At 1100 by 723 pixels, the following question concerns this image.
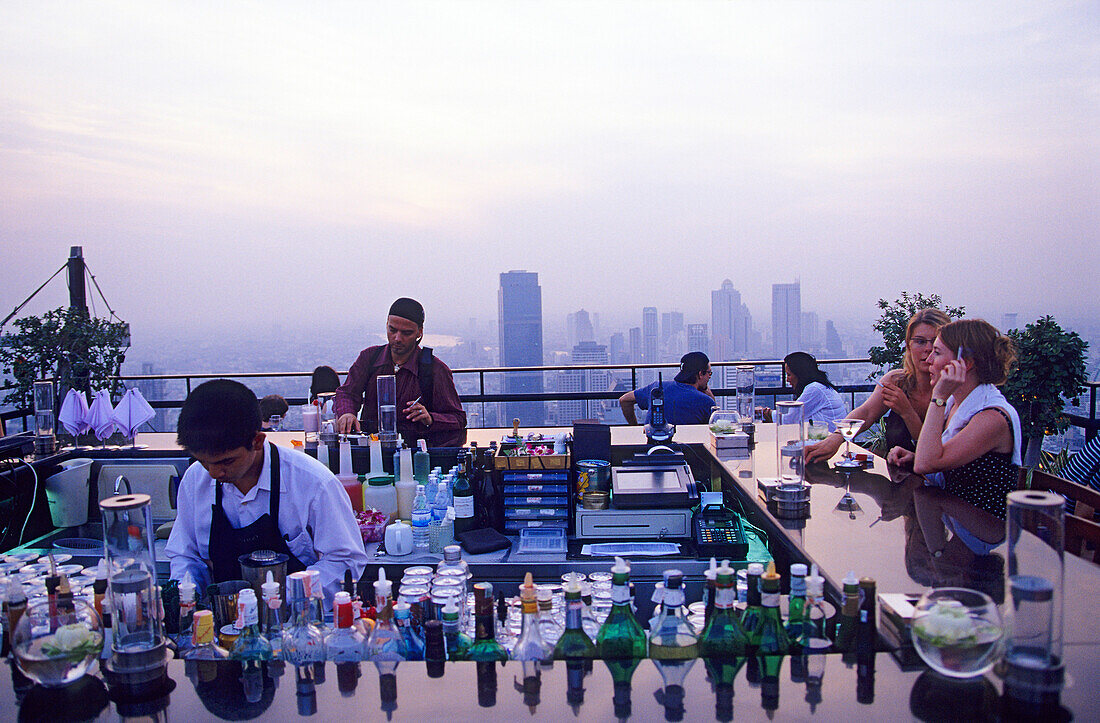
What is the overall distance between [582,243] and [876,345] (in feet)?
10.9

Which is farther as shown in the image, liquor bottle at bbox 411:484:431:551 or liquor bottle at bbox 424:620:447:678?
liquor bottle at bbox 411:484:431:551

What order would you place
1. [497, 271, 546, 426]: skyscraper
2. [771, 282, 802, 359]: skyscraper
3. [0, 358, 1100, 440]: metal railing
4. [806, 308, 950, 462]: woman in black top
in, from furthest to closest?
[771, 282, 802, 359]: skyscraper
[497, 271, 546, 426]: skyscraper
[0, 358, 1100, 440]: metal railing
[806, 308, 950, 462]: woman in black top

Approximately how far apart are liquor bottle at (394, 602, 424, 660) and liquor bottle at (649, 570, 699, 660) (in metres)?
0.46

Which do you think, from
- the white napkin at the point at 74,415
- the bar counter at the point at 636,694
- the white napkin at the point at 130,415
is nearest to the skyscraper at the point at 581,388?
the white napkin at the point at 130,415

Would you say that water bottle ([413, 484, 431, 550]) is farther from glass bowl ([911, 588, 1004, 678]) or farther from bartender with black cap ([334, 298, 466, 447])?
glass bowl ([911, 588, 1004, 678])

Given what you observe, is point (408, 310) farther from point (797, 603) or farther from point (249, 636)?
point (797, 603)

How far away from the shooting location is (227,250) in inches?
316

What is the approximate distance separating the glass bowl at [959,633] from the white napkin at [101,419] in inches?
160

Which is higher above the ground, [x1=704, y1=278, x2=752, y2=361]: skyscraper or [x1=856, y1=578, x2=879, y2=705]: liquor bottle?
[x1=704, y1=278, x2=752, y2=361]: skyscraper

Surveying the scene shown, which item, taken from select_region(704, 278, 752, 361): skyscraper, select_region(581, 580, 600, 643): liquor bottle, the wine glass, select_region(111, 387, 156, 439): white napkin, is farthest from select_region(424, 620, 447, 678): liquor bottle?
select_region(704, 278, 752, 361): skyscraper

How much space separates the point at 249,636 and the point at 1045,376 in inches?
236

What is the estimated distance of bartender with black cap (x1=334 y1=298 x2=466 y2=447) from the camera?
412 cm

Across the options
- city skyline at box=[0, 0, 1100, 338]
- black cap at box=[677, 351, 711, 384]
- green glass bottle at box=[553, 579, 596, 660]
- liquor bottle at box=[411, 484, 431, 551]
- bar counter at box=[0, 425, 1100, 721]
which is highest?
city skyline at box=[0, 0, 1100, 338]

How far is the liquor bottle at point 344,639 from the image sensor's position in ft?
4.71
